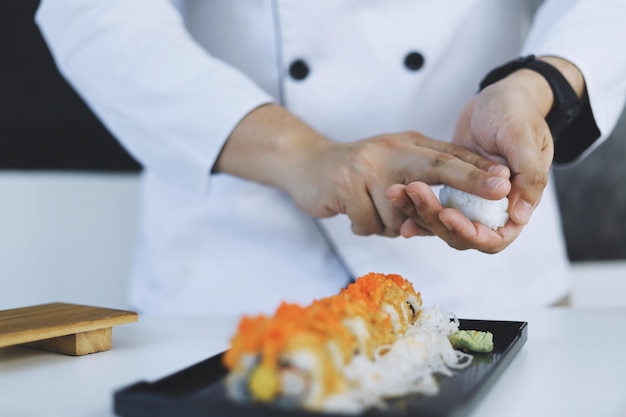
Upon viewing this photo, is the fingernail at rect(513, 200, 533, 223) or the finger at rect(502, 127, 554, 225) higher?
the finger at rect(502, 127, 554, 225)

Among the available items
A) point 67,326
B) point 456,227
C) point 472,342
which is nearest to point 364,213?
point 456,227

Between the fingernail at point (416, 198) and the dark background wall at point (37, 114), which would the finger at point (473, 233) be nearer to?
the fingernail at point (416, 198)

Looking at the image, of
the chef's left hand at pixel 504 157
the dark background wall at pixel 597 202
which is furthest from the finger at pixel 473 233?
the dark background wall at pixel 597 202

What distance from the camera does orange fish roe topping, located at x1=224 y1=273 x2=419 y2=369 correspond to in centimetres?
44

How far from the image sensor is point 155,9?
104 cm

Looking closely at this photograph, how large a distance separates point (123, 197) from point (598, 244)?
1102mm

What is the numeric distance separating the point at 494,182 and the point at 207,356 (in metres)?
0.34

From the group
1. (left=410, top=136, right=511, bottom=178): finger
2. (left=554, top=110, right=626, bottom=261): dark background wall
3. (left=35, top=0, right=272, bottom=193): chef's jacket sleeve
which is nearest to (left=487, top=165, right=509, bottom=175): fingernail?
(left=410, top=136, right=511, bottom=178): finger

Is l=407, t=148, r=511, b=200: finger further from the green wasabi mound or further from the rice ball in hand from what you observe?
the green wasabi mound

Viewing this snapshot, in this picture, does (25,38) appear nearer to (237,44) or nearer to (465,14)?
(237,44)

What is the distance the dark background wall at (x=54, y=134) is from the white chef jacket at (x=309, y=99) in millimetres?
434

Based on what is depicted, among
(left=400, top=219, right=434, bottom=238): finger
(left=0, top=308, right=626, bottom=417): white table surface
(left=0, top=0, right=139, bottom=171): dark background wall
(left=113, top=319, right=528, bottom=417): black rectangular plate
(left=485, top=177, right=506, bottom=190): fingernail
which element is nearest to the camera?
(left=113, top=319, right=528, bottom=417): black rectangular plate

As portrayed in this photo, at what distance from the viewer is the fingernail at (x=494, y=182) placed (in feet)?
2.30

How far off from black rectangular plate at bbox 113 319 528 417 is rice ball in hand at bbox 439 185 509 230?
18cm
